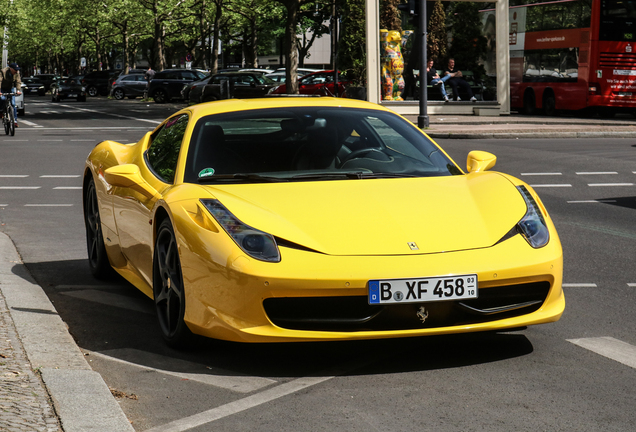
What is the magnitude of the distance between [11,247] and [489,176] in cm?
415

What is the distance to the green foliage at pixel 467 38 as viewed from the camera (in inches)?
1160

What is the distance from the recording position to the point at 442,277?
414cm

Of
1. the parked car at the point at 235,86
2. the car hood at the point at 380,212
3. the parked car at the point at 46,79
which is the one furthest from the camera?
the parked car at the point at 46,79

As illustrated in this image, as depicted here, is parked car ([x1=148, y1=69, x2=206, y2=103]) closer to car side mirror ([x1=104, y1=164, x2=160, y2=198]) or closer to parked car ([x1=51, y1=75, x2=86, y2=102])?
parked car ([x1=51, y1=75, x2=86, y2=102])

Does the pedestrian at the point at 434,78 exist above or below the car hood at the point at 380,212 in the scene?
above

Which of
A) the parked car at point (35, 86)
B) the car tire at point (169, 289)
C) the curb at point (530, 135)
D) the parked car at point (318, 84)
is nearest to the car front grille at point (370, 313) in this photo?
the car tire at point (169, 289)

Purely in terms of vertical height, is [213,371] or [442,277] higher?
[442,277]

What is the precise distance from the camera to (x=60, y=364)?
4.25 m

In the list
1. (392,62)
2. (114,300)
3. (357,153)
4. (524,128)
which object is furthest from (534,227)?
(392,62)

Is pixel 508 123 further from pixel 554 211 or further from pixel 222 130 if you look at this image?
pixel 222 130

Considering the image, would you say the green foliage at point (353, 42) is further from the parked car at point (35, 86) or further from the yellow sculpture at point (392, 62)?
the parked car at point (35, 86)

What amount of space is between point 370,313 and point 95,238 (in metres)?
3.10

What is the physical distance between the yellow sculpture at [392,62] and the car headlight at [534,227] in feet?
79.6

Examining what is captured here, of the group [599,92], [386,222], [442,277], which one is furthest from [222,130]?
[599,92]
